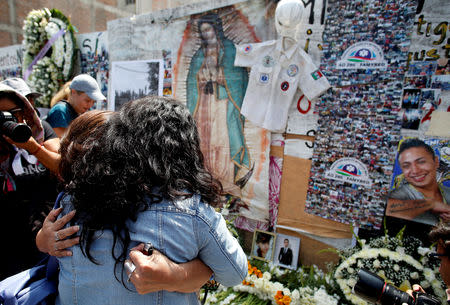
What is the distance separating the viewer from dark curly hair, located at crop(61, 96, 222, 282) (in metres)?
0.78

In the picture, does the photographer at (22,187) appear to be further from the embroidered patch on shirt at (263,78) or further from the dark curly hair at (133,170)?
the embroidered patch on shirt at (263,78)

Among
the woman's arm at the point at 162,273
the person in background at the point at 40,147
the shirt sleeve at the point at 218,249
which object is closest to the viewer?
the woman's arm at the point at 162,273

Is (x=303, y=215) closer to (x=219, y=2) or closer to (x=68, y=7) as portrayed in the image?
(x=219, y=2)

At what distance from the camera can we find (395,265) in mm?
1909

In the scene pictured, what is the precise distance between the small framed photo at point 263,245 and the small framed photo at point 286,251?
0.18ft

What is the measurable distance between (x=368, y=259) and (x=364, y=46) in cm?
179

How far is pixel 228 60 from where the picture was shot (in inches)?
114

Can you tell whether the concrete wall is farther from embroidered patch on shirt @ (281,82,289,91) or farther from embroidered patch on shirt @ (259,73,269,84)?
embroidered patch on shirt @ (281,82,289,91)

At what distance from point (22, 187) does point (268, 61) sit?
2.29 m

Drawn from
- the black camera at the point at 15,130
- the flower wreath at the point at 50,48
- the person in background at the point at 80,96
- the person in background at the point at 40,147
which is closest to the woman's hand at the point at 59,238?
the black camera at the point at 15,130

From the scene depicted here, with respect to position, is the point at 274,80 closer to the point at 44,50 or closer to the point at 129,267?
the point at 129,267

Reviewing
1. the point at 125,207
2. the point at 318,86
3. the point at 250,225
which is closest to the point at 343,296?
the point at 250,225

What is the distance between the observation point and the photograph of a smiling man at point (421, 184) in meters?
2.06

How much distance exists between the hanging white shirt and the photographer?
1.83 m
